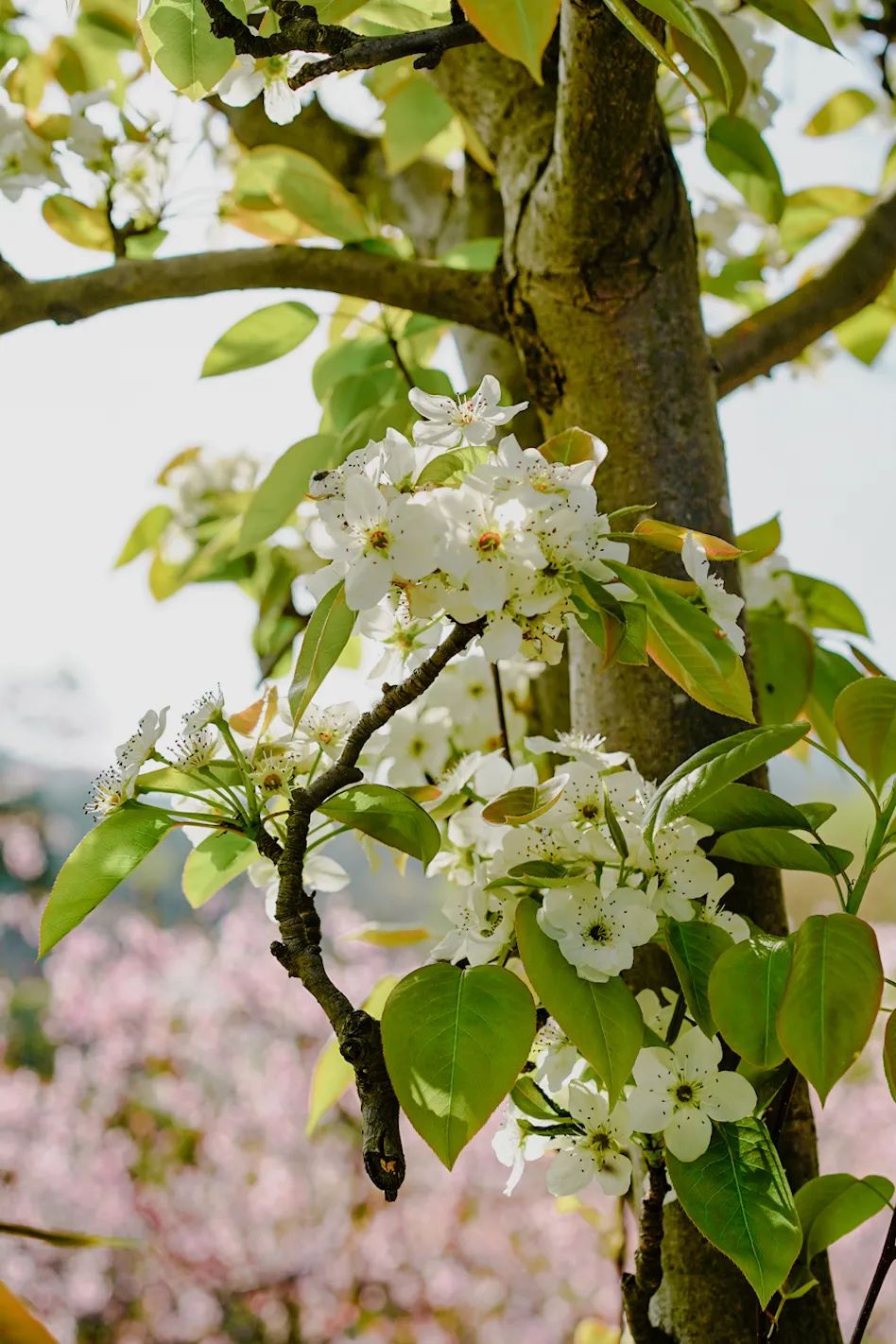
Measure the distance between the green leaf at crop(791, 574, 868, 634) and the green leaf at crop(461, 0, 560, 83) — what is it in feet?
1.57

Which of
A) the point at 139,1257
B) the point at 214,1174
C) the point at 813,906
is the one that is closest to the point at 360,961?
the point at 214,1174

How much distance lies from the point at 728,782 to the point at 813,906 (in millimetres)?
1955

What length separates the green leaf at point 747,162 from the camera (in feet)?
2.26

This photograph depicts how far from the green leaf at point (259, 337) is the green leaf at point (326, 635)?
→ 1.14ft

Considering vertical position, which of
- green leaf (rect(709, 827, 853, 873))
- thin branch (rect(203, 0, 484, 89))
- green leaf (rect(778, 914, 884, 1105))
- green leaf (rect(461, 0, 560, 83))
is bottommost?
green leaf (rect(778, 914, 884, 1105))

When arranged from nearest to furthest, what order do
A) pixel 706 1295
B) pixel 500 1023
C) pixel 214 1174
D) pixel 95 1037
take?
1. pixel 500 1023
2. pixel 706 1295
3. pixel 214 1174
4. pixel 95 1037

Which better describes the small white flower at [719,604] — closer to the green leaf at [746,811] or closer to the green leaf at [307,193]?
the green leaf at [746,811]

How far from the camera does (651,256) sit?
58 centimetres

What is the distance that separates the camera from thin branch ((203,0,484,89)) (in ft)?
1.28

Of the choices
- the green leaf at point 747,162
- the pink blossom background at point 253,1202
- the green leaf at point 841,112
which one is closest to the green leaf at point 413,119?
the green leaf at point 747,162

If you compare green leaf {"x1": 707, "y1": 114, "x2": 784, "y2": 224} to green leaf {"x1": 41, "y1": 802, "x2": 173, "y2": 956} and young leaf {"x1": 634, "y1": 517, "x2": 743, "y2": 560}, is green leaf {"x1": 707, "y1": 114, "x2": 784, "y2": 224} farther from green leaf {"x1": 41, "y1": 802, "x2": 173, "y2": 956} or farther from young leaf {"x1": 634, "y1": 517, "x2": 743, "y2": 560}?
green leaf {"x1": 41, "y1": 802, "x2": 173, "y2": 956}

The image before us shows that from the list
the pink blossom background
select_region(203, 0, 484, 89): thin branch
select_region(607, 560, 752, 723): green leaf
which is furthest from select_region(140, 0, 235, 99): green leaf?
the pink blossom background

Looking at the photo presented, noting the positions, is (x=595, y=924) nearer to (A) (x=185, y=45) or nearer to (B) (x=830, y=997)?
(B) (x=830, y=997)

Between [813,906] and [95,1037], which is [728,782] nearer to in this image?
[813,906]
